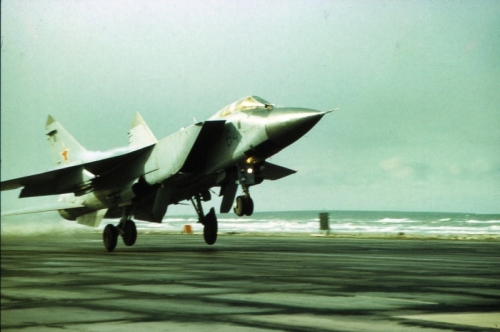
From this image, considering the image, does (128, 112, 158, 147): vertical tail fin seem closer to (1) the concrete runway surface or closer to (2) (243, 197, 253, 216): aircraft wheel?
(2) (243, 197, 253, 216): aircraft wheel

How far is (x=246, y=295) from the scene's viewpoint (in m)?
9.16

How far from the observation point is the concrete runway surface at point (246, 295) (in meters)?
6.80

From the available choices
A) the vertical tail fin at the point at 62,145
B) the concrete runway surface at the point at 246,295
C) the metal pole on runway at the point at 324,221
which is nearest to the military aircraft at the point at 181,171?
the vertical tail fin at the point at 62,145

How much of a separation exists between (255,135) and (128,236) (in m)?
6.47

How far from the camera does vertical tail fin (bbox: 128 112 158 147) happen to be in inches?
951

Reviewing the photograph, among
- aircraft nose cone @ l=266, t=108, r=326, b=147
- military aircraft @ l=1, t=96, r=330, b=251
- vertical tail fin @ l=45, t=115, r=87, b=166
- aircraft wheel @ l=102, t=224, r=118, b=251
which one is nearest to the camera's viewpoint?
aircraft nose cone @ l=266, t=108, r=326, b=147

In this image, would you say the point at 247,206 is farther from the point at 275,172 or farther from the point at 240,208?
the point at 275,172

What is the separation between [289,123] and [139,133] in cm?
862

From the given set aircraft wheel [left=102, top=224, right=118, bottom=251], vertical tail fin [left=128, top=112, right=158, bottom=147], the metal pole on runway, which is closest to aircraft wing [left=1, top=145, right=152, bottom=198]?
aircraft wheel [left=102, top=224, right=118, bottom=251]

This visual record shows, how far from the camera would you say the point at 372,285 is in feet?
34.7

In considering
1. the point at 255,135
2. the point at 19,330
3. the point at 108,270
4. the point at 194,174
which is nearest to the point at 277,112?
the point at 255,135

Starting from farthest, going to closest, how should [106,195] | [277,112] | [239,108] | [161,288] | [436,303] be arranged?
[106,195] → [239,108] → [277,112] → [161,288] → [436,303]

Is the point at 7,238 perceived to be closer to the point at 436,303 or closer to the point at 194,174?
the point at 436,303

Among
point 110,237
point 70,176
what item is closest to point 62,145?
point 70,176
